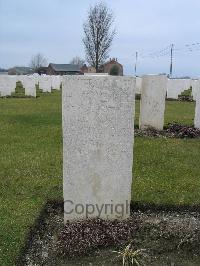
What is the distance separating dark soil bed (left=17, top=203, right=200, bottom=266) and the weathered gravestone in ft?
0.70

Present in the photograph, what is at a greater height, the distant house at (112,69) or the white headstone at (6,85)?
the distant house at (112,69)

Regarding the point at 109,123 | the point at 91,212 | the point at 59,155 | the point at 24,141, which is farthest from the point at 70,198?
the point at 24,141

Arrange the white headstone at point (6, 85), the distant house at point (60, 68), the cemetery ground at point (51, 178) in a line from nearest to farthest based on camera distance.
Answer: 1. the cemetery ground at point (51, 178)
2. the white headstone at point (6, 85)
3. the distant house at point (60, 68)

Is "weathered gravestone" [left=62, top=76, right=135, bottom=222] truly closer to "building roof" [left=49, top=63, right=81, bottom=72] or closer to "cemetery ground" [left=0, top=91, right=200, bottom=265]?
"cemetery ground" [left=0, top=91, right=200, bottom=265]

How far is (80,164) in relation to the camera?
4109mm

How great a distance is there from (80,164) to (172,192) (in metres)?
1.71

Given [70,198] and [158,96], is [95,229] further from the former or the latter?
[158,96]

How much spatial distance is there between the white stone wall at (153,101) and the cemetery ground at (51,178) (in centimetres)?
97

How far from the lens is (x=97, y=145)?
407cm

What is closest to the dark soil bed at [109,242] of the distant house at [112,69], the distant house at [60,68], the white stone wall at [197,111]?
the white stone wall at [197,111]

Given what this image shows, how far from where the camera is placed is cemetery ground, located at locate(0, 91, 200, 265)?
4.35 metres

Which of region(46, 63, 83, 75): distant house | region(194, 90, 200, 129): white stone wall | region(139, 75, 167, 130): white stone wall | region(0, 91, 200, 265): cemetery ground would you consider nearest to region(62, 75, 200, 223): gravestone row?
region(0, 91, 200, 265): cemetery ground

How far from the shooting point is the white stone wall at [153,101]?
9820 millimetres

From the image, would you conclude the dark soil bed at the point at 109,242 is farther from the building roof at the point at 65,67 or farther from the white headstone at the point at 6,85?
the building roof at the point at 65,67
